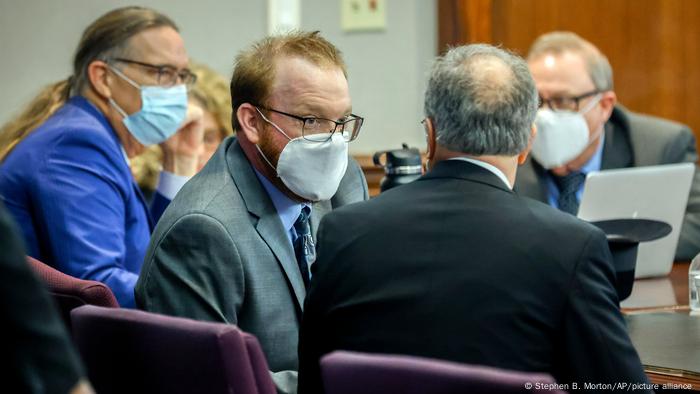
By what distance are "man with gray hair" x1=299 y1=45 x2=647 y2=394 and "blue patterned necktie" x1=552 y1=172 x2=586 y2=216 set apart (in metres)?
1.83

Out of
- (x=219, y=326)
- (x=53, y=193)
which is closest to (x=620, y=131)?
(x=53, y=193)

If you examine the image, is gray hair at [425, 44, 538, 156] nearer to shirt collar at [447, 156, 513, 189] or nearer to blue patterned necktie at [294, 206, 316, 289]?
shirt collar at [447, 156, 513, 189]

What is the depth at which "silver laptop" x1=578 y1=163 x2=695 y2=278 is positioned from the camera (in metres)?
3.13

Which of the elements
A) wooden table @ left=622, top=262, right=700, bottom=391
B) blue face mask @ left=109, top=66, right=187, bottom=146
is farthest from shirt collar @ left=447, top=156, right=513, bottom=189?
blue face mask @ left=109, top=66, right=187, bottom=146

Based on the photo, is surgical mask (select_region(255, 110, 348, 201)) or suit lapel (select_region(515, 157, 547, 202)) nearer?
surgical mask (select_region(255, 110, 348, 201))

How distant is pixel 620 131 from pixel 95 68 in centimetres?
194

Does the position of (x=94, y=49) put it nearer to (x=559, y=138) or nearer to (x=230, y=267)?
(x=230, y=267)

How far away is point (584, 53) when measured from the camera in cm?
412

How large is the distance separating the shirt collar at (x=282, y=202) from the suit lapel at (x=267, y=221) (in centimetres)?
7

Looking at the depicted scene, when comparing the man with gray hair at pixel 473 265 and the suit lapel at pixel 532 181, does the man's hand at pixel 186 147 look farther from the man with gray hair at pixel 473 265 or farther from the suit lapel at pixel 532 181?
the man with gray hair at pixel 473 265

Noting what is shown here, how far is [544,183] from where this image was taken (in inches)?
153

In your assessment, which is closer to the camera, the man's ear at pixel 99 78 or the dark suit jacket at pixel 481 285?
the dark suit jacket at pixel 481 285

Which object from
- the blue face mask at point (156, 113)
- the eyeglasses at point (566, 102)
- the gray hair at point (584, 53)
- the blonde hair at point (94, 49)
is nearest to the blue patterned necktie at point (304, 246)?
the blue face mask at point (156, 113)

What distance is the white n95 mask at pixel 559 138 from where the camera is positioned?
3.87 meters
